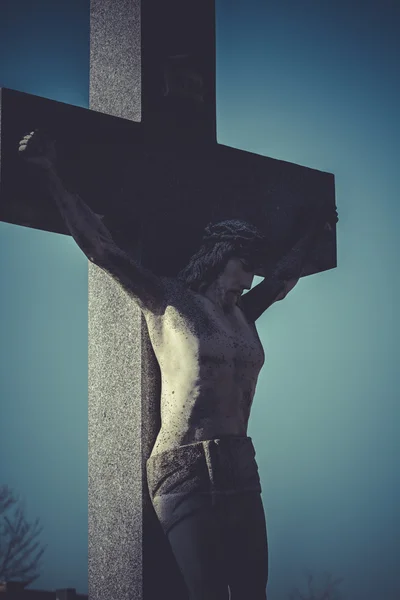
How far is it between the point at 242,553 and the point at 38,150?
1.77 m

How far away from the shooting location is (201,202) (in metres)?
5.21

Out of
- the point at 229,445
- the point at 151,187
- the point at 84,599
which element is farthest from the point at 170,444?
the point at 84,599

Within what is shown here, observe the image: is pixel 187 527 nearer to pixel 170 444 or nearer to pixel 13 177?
pixel 170 444

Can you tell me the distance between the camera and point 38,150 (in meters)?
4.49

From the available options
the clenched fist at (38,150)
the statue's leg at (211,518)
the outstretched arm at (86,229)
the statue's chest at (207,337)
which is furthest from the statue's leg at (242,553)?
the clenched fist at (38,150)

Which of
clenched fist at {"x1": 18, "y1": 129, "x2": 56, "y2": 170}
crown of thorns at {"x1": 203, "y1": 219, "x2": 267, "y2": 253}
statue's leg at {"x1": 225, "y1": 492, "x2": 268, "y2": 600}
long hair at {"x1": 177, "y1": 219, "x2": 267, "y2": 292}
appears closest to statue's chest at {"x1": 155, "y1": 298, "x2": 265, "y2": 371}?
long hair at {"x1": 177, "y1": 219, "x2": 267, "y2": 292}

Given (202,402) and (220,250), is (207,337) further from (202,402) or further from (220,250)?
(220,250)

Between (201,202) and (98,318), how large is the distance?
702 mm

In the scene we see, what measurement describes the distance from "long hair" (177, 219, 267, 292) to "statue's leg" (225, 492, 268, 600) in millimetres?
935

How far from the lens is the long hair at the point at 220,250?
191 inches

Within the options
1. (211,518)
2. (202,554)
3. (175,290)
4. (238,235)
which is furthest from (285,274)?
(202,554)

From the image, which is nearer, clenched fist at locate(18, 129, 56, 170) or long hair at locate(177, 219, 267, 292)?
clenched fist at locate(18, 129, 56, 170)

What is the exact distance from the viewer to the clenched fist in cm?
447

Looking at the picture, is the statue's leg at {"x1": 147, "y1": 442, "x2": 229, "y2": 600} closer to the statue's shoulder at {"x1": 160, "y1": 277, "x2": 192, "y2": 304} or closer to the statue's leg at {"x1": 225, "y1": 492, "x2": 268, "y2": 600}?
the statue's leg at {"x1": 225, "y1": 492, "x2": 268, "y2": 600}
